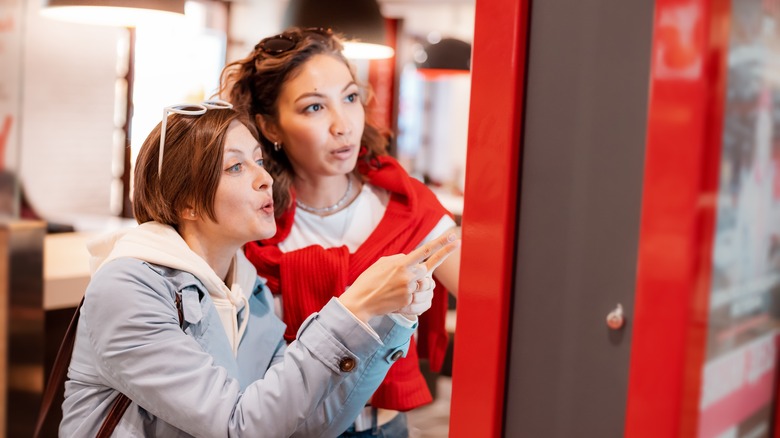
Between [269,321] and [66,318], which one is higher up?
[269,321]

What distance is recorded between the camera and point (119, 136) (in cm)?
749

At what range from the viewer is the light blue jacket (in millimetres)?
1326

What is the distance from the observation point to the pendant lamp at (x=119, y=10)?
8.56 feet

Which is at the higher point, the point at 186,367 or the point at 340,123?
the point at 340,123

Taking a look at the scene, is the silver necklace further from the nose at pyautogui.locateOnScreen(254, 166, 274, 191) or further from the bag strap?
the bag strap

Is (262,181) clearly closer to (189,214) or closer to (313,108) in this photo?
(189,214)

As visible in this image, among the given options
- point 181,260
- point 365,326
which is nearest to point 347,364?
point 365,326

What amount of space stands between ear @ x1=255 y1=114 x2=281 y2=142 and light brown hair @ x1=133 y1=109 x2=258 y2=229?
0.67ft

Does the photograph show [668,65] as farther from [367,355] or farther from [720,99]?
[367,355]

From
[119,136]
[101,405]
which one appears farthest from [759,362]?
[119,136]

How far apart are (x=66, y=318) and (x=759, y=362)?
304 centimetres

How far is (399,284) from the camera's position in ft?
4.27

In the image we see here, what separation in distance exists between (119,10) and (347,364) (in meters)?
1.91

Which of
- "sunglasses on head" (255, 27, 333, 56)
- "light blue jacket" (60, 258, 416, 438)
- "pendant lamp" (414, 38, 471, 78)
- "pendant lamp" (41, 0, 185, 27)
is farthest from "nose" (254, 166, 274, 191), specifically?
"pendant lamp" (414, 38, 471, 78)
